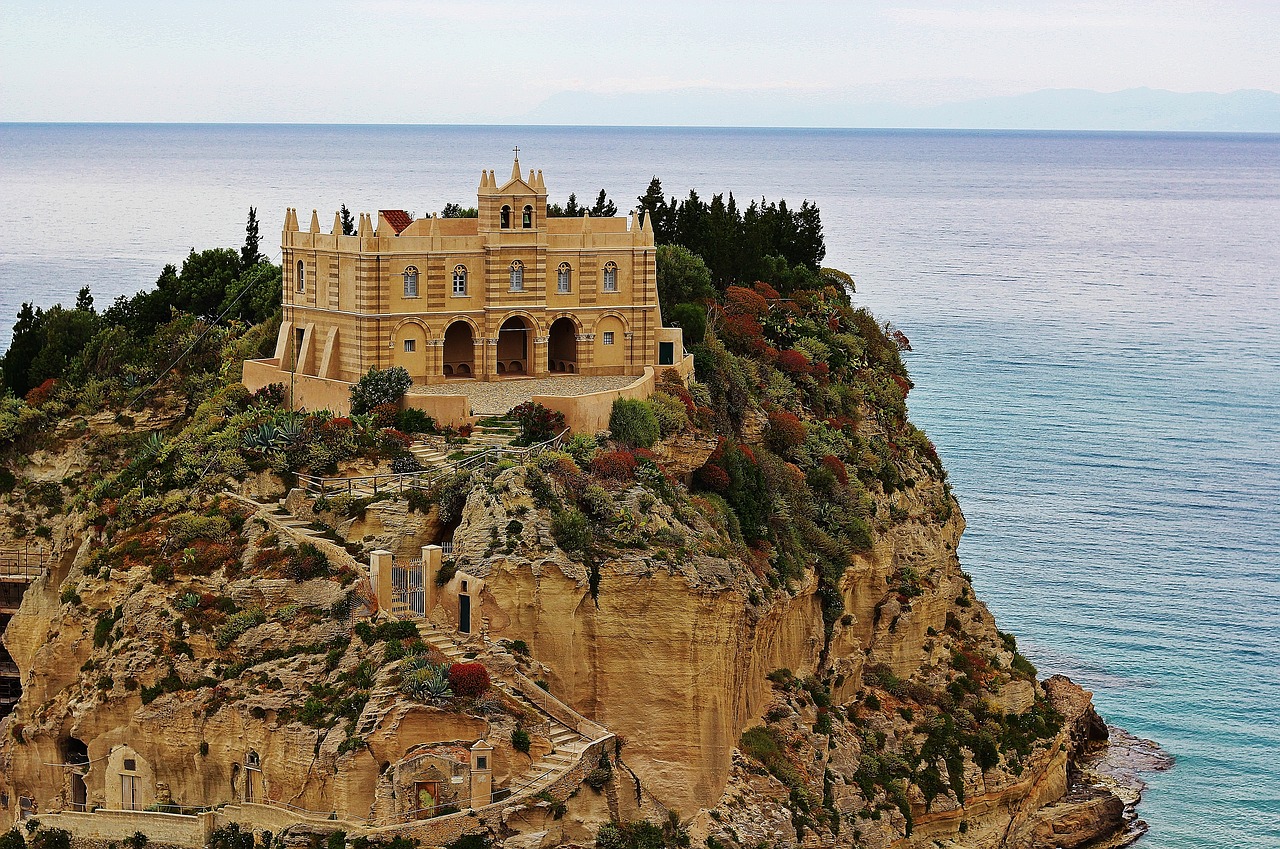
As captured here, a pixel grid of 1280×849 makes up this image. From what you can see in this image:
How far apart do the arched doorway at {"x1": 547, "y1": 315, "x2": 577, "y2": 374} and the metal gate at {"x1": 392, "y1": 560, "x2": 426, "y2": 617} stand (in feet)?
58.1

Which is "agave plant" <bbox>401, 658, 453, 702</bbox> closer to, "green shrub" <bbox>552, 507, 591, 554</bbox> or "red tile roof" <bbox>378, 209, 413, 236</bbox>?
"green shrub" <bbox>552, 507, 591, 554</bbox>

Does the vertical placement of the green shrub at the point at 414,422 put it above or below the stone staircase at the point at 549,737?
above

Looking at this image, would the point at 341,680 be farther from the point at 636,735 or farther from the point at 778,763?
the point at 778,763

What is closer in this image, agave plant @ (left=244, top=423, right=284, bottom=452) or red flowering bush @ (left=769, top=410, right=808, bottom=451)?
agave plant @ (left=244, top=423, right=284, bottom=452)

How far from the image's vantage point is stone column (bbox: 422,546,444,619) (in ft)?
195

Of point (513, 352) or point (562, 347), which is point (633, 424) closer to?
point (513, 352)

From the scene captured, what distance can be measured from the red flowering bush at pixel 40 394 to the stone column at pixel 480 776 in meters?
36.8

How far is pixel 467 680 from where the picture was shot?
55.5m

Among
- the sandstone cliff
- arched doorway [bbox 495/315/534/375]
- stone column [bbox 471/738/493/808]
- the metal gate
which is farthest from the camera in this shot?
arched doorway [bbox 495/315/534/375]

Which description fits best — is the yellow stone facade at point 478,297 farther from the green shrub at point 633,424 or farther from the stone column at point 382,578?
the stone column at point 382,578

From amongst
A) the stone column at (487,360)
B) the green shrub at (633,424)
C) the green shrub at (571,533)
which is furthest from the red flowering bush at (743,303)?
the green shrub at (571,533)

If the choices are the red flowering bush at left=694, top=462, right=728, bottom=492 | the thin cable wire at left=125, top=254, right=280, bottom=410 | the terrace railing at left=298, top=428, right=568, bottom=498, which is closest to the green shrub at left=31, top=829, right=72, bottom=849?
the terrace railing at left=298, top=428, right=568, bottom=498

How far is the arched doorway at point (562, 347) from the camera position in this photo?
76.3 meters

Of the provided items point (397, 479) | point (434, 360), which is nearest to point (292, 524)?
point (397, 479)
